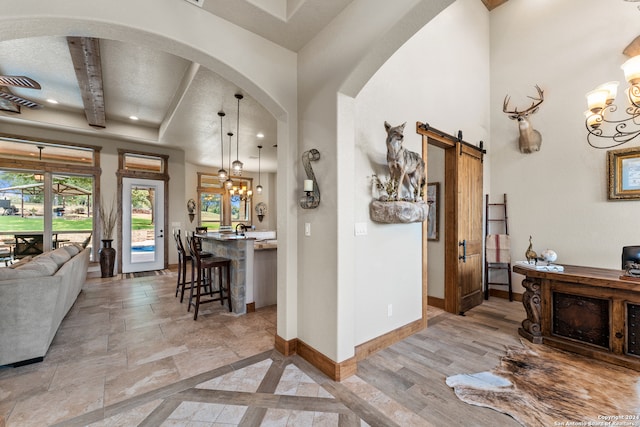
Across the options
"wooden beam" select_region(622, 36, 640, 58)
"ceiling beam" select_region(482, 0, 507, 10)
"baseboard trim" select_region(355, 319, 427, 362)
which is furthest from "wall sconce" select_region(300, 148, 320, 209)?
"ceiling beam" select_region(482, 0, 507, 10)

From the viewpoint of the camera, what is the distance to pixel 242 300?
3941 millimetres

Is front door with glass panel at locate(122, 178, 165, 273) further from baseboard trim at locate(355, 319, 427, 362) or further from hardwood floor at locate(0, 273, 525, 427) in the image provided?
baseboard trim at locate(355, 319, 427, 362)

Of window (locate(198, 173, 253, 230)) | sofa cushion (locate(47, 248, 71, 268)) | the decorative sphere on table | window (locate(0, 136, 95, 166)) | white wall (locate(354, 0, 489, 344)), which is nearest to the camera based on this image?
white wall (locate(354, 0, 489, 344))

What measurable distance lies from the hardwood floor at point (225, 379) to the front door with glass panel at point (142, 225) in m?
3.27

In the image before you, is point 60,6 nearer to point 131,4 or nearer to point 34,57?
point 131,4

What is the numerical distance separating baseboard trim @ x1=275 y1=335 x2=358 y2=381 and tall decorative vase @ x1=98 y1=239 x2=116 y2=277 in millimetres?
5453

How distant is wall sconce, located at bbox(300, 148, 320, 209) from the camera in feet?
8.11

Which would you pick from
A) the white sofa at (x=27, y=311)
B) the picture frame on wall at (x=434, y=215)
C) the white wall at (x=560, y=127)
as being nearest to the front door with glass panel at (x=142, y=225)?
the white sofa at (x=27, y=311)

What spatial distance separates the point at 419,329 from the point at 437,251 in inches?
53.5

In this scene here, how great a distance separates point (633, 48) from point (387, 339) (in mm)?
5109

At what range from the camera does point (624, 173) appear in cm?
369

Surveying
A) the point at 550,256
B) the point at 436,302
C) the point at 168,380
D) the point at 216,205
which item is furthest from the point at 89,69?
the point at 216,205

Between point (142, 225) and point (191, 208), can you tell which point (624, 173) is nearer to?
point (142, 225)

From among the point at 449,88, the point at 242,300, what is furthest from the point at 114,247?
Result: the point at 449,88
